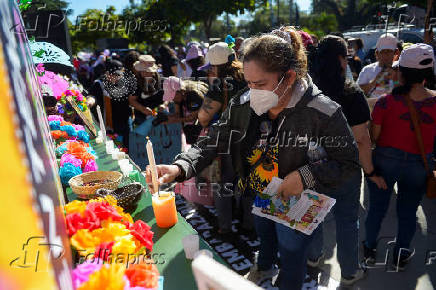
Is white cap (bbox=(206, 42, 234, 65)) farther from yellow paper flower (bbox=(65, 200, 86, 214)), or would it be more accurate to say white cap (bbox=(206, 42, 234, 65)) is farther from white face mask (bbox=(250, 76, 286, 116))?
yellow paper flower (bbox=(65, 200, 86, 214))

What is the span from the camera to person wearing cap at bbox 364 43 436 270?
2359mm

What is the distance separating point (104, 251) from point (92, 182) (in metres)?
1.09

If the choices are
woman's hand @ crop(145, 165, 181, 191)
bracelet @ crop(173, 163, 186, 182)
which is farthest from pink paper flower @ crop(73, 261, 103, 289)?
bracelet @ crop(173, 163, 186, 182)

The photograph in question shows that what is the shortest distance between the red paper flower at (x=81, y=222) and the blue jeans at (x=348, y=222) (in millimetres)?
1485

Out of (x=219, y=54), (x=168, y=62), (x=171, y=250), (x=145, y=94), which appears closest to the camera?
(x=171, y=250)

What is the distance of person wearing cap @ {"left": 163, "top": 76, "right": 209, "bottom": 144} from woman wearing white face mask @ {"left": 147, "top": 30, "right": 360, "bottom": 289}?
1895 mm

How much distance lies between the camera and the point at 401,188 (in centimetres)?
264

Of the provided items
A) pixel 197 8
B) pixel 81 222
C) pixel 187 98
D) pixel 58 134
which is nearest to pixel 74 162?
pixel 58 134

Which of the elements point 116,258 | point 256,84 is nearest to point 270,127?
point 256,84

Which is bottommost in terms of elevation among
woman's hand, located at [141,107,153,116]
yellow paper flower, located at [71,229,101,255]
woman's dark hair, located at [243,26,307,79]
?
woman's hand, located at [141,107,153,116]

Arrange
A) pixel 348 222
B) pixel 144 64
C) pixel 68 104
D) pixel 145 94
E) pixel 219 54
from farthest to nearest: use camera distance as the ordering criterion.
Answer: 1. pixel 145 94
2. pixel 144 64
3. pixel 68 104
4. pixel 219 54
5. pixel 348 222

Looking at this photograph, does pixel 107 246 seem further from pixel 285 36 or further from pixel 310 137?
pixel 285 36

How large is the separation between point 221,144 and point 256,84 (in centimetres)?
50

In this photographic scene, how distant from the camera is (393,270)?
2.78 m
